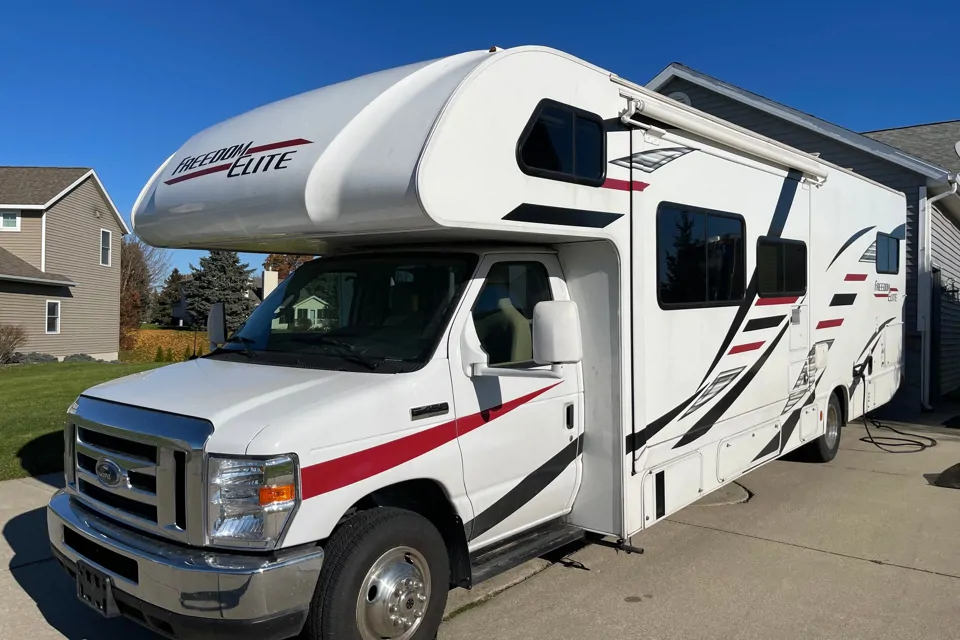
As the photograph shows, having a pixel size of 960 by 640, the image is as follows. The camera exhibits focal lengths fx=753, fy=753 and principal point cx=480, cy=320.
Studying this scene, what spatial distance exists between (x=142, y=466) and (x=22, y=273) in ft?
78.4

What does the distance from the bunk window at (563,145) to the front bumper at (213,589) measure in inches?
91.1

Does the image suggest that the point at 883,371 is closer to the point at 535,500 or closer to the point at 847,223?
the point at 847,223

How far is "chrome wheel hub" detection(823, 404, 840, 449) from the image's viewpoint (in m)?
8.02

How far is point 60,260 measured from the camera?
26.5 m

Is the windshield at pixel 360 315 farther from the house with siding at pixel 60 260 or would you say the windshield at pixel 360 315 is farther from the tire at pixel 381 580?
the house with siding at pixel 60 260

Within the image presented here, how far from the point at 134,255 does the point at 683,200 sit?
4801 cm

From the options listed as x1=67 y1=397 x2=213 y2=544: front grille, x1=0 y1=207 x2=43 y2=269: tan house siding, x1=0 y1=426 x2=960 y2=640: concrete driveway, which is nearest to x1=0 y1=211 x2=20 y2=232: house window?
x1=0 y1=207 x2=43 y2=269: tan house siding

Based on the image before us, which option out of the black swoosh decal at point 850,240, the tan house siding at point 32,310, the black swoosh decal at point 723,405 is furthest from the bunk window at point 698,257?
the tan house siding at point 32,310

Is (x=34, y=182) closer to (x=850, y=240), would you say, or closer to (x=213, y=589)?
(x=850, y=240)

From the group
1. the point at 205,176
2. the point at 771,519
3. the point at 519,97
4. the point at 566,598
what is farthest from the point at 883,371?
the point at 205,176

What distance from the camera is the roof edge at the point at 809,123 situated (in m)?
11.2

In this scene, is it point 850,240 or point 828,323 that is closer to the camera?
point 828,323

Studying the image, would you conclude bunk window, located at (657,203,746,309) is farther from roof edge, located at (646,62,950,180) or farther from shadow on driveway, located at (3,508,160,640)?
roof edge, located at (646,62,950,180)

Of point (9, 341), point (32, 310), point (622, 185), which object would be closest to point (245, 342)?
point (622, 185)
